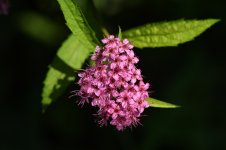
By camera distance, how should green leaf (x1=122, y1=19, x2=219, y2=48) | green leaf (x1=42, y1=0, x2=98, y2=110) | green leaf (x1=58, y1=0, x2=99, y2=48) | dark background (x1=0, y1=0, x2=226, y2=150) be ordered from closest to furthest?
green leaf (x1=58, y1=0, x2=99, y2=48)
green leaf (x1=122, y1=19, x2=219, y2=48)
green leaf (x1=42, y1=0, x2=98, y2=110)
dark background (x1=0, y1=0, x2=226, y2=150)

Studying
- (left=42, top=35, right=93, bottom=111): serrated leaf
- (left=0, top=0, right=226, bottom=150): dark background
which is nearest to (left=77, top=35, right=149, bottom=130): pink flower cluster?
(left=42, top=35, right=93, bottom=111): serrated leaf

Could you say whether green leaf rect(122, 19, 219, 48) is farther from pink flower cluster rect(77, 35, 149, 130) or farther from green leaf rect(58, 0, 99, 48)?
green leaf rect(58, 0, 99, 48)

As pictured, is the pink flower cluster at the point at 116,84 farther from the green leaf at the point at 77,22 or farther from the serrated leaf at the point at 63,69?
the serrated leaf at the point at 63,69

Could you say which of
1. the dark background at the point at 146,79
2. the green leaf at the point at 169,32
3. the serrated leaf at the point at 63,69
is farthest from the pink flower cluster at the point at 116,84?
the dark background at the point at 146,79

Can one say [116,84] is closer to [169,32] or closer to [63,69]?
[169,32]

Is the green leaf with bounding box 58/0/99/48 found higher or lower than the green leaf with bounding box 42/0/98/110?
higher

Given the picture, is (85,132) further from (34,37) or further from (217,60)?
(217,60)

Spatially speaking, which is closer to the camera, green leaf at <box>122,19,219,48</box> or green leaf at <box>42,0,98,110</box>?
green leaf at <box>122,19,219,48</box>
